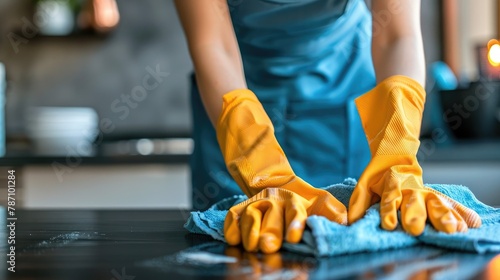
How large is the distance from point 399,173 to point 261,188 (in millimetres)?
202

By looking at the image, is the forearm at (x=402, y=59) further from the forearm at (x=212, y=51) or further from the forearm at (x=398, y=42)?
the forearm at (x=212, y=51)

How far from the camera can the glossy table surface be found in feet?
2.12

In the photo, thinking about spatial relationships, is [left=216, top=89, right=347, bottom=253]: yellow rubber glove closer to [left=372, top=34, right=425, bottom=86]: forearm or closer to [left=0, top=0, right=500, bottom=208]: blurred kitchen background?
[left=372, top=34, right=425, bottom=86]: forearm

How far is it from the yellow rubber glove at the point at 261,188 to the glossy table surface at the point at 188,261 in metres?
0.03

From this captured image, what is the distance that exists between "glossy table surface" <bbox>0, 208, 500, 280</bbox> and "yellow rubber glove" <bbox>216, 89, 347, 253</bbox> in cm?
3

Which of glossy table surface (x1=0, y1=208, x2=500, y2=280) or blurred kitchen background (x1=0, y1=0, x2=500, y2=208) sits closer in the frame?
glossy table surface (x1=0, y1=208, x2=500, y2=280)

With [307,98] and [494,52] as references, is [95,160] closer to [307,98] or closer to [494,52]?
[307,98]

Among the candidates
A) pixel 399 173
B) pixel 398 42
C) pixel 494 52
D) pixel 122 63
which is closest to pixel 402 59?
pixel 398 42

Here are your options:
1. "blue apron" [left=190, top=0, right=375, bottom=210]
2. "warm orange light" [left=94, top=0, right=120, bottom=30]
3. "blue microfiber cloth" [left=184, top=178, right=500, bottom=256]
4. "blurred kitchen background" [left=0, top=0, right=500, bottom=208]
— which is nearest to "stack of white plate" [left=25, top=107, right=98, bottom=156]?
"blurred kitchen background" [left=0, top=0, right=500, bottom=208]

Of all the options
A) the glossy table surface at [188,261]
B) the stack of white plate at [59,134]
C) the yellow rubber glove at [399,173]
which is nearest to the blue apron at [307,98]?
the yellow rubber glove at [399,173]

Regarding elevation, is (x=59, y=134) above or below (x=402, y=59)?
below

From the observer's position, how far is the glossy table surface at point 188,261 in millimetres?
647

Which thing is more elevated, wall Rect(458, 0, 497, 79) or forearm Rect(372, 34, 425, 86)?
wall Rect(458, 0, 497, 79)

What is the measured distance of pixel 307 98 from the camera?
161cm
